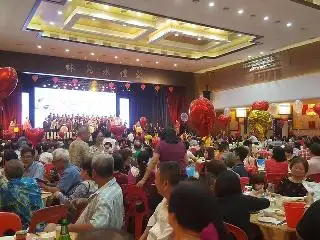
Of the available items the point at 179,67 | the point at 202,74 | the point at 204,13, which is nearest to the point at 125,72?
the point at 179,67

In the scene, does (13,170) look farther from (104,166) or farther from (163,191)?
(163,191)

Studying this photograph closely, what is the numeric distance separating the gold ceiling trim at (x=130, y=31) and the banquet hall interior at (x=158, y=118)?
5cm

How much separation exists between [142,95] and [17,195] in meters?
13.1

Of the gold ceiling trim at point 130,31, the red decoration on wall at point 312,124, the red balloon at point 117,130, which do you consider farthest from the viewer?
the red decoration on wall at point 312,124

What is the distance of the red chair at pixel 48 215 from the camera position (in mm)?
2849

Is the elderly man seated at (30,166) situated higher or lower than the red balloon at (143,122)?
lower

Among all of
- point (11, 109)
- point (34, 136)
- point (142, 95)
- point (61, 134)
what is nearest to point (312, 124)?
point (142, 95)

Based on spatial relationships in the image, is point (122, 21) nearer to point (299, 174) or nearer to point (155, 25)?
point (155, 25)

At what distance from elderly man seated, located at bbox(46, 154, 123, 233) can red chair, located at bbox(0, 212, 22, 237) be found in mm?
256

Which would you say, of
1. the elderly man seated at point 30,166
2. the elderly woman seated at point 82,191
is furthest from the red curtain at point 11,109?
the elderly woman seated at point 82,191

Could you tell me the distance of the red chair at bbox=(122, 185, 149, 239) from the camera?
441 cm

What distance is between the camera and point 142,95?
16.2m

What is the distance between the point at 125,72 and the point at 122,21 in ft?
17.5

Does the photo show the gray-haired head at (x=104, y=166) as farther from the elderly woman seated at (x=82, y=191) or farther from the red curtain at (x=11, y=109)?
the red curtain at (x=11, y=109)
